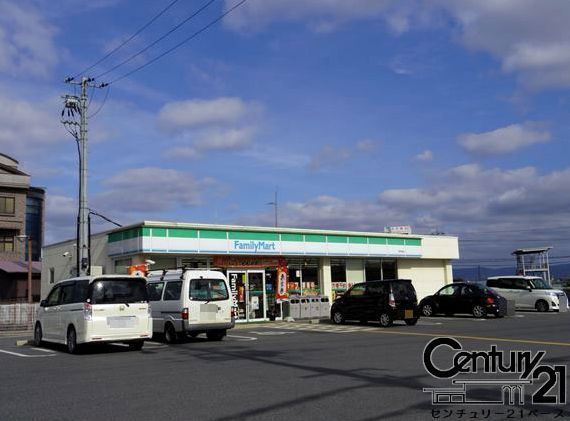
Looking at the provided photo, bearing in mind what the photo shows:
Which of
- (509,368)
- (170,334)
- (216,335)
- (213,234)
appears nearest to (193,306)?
(170,334)

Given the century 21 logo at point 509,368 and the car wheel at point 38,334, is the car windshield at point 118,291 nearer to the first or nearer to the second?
the car wheel at point 38,334

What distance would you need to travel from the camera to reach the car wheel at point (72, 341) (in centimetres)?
1498

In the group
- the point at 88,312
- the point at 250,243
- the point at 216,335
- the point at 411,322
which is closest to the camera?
the point at 88,312

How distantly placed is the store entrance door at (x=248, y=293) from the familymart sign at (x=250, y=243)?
1.07m

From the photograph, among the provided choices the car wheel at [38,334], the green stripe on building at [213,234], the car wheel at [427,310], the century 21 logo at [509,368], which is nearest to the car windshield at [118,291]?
the car wheel at [38,334]

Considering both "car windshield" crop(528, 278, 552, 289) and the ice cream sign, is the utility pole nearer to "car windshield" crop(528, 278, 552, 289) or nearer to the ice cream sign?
the ice cream sign

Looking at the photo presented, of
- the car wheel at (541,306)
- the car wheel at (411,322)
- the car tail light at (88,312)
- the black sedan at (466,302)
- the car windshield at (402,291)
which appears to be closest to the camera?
the car tail light at (88,312)

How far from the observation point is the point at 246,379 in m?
10.1

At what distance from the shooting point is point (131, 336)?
1508 centimetres

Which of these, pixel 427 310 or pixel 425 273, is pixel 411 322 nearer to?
pixel 427 310

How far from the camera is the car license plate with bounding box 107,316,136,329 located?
14.8 m

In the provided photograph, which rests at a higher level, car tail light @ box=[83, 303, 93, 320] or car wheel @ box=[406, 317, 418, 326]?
car tail light @ box=[83, 303, 93, 320]

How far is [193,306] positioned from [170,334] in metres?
1.24

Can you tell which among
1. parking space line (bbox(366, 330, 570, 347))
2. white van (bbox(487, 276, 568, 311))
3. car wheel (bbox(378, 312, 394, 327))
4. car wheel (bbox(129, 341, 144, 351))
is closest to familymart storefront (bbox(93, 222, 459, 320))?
white van (bbox(487, 276, 568, 311))
